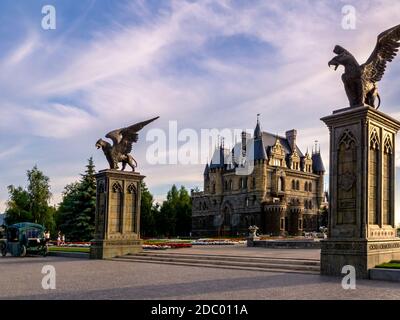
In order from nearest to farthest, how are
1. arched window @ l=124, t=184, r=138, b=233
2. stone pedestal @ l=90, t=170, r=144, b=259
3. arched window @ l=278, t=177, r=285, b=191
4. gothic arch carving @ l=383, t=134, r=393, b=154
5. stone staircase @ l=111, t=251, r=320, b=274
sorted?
gothic arch carving @ l=383, t=134, r=393, b=154 < stone staircase @ l=111, t=251, r=320, b=274 < stone pedestal @ l=90, t=170, r=144, b=259 < arched window @ l=124, t=184, r=138, b=233 < arched window @ l=278, t=177, r=285, b=191

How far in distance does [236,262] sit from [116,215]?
7.99m

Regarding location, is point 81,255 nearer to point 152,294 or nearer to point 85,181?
point 152,294

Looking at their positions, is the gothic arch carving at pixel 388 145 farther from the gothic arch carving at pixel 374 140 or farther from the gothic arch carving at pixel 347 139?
the gothic arch carving at pixel 347 139

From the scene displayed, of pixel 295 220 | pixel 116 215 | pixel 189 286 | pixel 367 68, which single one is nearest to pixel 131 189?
pixel 116 215

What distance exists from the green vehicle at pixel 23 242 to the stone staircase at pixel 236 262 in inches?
213

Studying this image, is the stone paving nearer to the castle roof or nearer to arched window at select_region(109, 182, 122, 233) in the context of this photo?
arched window at select_region(109, 182, 122, 233)

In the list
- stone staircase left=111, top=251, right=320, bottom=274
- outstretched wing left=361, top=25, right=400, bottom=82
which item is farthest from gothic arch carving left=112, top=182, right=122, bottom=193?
outstretched wing left=361, top=25, right=400, bottom=82

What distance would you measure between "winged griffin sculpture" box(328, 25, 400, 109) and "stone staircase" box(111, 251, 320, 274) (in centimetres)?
560

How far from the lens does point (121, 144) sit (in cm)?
2334

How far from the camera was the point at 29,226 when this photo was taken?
85.6 feet

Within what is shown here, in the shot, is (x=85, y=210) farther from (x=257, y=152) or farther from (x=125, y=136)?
(x=257, y=152)

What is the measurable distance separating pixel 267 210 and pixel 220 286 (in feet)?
198

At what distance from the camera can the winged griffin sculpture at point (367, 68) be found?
14312 millimetres

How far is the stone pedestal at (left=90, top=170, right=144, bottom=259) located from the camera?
2255 centimetres
